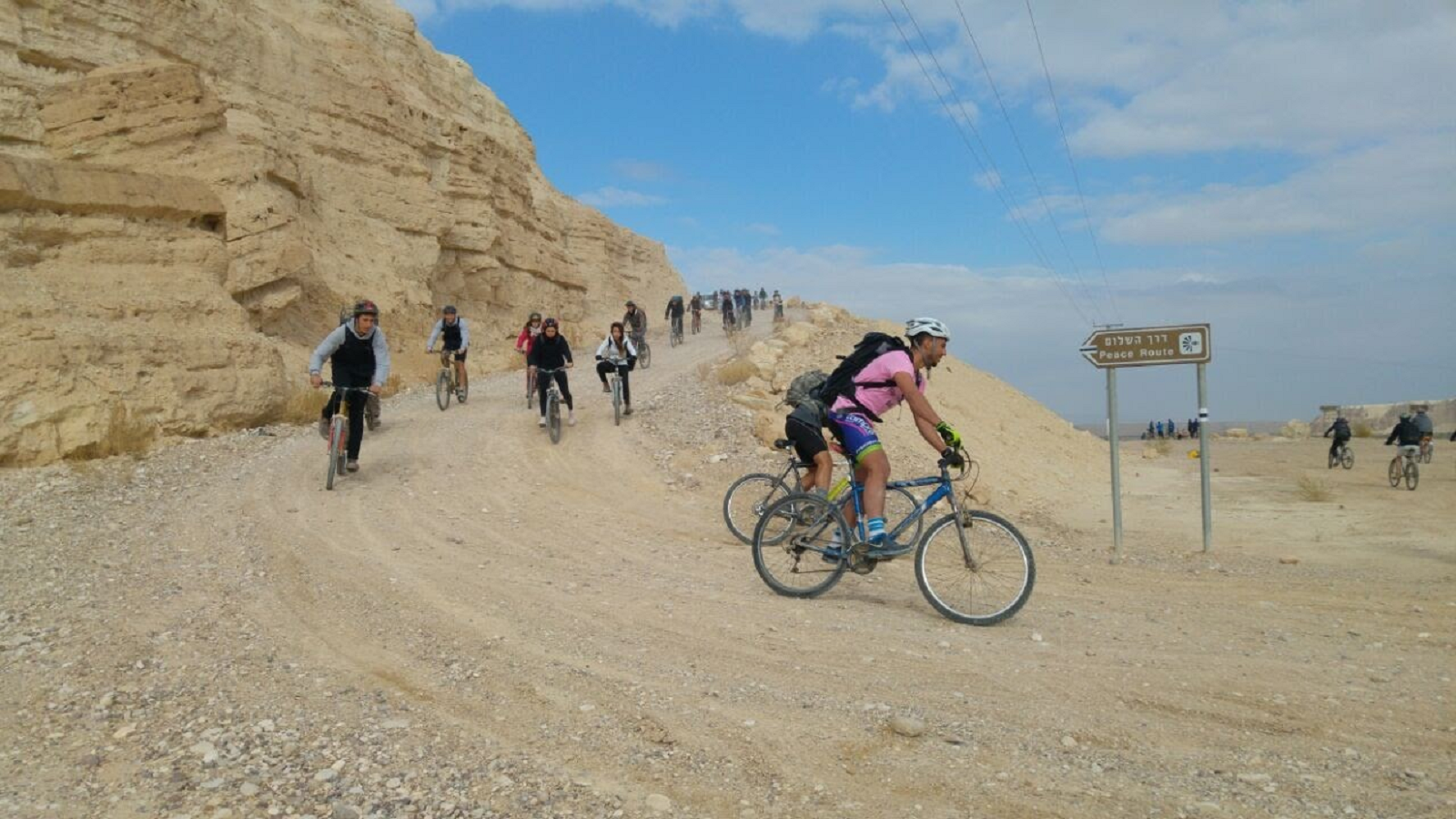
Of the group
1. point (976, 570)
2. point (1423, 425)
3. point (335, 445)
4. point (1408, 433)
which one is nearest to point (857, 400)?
point (976, 570)

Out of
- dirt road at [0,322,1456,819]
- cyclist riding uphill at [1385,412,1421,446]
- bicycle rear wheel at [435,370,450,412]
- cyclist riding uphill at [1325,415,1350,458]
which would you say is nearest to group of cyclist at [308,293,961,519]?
dirt road at [0,322,1456,819]

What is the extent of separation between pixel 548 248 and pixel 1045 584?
96.8 ft

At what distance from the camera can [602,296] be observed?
4725cm

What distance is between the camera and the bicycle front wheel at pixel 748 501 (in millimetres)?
8555

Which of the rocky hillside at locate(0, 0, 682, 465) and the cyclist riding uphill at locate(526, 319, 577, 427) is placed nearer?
the rocky hillside at locate(0, 0, 682, 465)

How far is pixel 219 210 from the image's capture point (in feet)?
51.1

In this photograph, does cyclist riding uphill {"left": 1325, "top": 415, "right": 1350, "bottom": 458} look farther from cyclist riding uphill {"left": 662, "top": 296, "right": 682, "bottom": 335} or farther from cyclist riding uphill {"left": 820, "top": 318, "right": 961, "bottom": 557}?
cyclist riding uphill {"left": 820, "top": 318, "right": 961, "bottom": 557}

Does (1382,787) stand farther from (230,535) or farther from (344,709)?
(230,535)

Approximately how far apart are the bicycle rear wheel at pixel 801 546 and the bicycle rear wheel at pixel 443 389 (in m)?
10.6

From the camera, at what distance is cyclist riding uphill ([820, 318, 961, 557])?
609 cm

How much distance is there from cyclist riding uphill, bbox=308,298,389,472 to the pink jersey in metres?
5.80

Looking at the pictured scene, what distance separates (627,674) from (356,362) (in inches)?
261

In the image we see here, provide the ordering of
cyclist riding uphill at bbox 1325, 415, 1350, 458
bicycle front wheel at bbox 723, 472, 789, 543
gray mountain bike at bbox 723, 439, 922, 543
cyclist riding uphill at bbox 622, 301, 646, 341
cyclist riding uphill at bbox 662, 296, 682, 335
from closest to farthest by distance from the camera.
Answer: gray mountain bike at bbox 723, 439, 922, 543
bicycle front wheel at bbox 723, 472, 789, 543
cyclist riding uphill at bbox 622, 301, 646, 341
cyclist riding uphill at bbox 1325, 415, 1350, 458
cyclist riding uphill at bbox 662, 296, 682, 335

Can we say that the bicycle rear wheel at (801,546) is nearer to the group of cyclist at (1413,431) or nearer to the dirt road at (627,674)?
the dirt road at (627,674)
